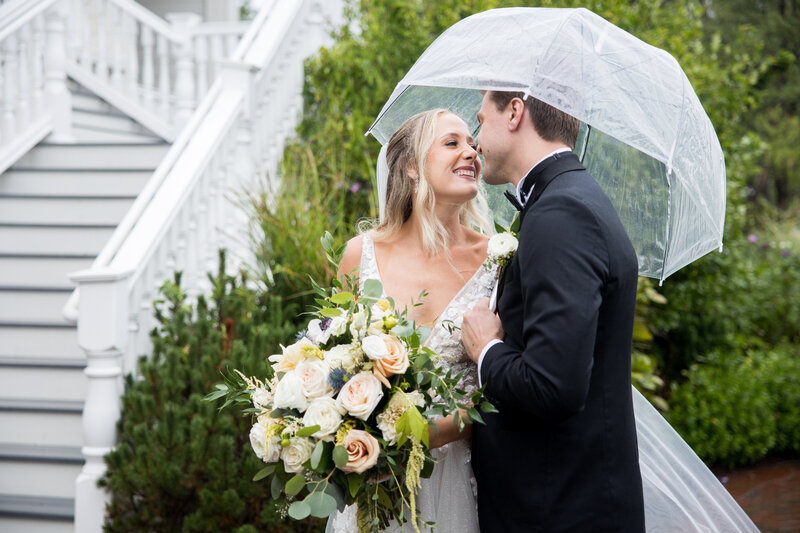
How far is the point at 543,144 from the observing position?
220 centimetres

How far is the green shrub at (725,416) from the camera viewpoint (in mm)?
6020

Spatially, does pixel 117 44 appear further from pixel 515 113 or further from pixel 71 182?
pixel 515 113

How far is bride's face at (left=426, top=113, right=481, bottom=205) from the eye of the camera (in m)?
2.93

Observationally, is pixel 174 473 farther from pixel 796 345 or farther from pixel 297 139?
pixel 796 345

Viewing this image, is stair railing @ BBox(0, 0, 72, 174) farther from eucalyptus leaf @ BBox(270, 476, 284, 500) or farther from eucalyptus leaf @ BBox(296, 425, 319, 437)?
eucalyptus leaf @ BBox(296, 425, 319, 437)

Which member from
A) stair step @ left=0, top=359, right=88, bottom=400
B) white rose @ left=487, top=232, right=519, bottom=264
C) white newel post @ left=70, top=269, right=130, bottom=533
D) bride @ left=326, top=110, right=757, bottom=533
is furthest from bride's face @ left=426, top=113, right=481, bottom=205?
stair step @ left=0, top=359, right=88, bottom=400

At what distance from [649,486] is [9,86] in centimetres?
677

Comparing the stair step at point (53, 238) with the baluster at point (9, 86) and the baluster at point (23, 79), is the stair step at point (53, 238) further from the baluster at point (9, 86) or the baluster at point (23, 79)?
the baluster at point (23, 79)

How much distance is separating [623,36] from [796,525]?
418 cm

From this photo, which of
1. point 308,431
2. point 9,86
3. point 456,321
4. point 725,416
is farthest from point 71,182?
point 725,416

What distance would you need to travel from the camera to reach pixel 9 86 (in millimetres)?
7062

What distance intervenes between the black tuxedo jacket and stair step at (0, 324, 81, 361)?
14.4ft

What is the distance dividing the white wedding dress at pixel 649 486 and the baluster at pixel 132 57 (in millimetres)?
6965

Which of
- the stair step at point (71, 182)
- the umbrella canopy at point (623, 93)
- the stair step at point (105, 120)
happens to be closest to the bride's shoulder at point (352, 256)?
the umbrella canopy at point (623, 93)
